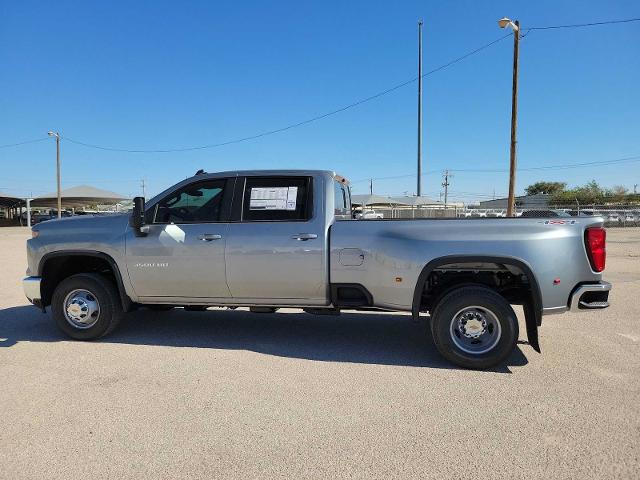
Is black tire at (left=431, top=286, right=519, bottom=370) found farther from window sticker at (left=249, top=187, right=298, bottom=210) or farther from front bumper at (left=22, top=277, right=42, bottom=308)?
front bumper at (left=22, top=277, right=42, bottom=308)

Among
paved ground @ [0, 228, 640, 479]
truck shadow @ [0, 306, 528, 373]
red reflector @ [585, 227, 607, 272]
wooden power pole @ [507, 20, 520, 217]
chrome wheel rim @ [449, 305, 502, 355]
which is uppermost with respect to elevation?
wooden power pole @ [507, 20, 520, 217]

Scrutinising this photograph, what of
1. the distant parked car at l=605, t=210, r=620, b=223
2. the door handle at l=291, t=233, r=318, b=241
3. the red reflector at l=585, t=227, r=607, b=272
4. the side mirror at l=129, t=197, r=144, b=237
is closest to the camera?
the red reflector at l=585, t=227, r=607, b=272

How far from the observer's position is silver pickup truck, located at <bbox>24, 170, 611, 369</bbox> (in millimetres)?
4098

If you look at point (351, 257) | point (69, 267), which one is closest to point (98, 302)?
point (69, 267)

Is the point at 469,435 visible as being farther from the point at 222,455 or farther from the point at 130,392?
the point at 130,392

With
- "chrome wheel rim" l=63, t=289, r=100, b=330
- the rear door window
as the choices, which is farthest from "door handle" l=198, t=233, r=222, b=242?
"chrome wheel rim" l=63, t=289, r=100, b=330

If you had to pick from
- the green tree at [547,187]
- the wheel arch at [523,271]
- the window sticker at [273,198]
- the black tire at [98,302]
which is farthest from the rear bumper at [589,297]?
the green tree at [547,187]

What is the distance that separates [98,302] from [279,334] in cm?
206

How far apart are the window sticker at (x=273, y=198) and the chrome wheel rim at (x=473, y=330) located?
1992 mm

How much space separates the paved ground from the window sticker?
4.96 ft

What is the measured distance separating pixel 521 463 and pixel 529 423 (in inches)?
22.1

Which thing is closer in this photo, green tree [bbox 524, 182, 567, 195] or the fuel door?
the fuel door

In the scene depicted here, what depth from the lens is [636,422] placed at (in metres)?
3.17

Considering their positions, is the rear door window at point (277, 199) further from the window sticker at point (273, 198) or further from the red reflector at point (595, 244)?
the red reflector at point (595, 244)
